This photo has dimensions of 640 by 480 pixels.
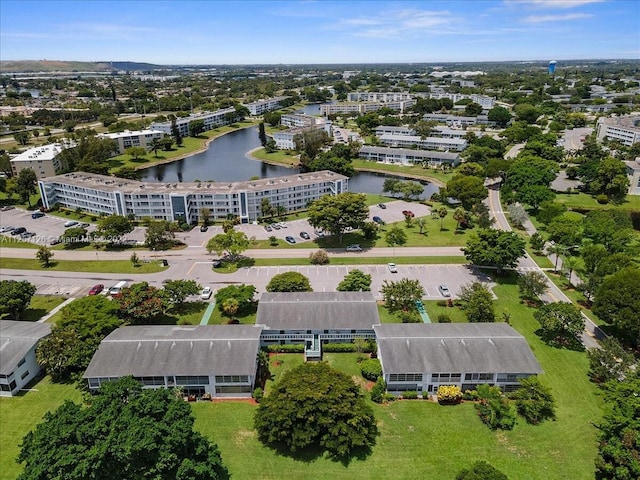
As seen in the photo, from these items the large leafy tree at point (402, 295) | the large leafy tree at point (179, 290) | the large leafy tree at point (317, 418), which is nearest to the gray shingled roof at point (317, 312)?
the large leafy tree at point (402, 295)

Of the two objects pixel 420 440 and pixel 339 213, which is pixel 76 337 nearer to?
pixel 420 440

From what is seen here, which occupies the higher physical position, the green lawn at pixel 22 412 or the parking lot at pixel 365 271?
the parking lot at pixel 365 271

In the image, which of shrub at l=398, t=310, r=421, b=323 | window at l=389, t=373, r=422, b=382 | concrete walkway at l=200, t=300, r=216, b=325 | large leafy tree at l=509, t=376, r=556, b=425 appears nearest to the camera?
large leafy tree at l=509, t=376, r=556, b=425

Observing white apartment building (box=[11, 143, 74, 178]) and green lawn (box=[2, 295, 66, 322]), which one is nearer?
green lawn (box=[2, 295, 66, 322])

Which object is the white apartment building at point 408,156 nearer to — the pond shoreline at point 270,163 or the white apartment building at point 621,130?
the pond shoreline at point 270,163

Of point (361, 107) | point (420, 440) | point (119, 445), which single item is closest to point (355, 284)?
point (420, 440)

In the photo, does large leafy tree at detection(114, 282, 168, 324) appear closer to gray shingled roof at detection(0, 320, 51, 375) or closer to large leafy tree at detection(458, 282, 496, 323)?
gray shingled roof at detection(0, 320, 51, 375)

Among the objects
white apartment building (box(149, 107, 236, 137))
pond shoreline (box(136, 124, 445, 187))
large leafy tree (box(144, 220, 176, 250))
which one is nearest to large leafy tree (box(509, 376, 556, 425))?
large leafy tree (box(144, 220, 176, 250))
